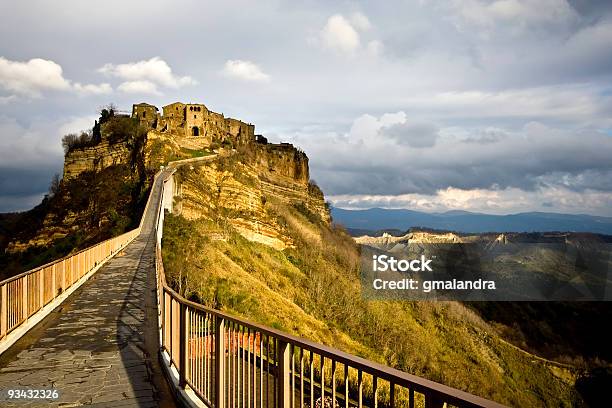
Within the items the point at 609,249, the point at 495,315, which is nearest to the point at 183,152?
the point at 495,315

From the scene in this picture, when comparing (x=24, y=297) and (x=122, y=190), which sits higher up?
(x=122, y=190)

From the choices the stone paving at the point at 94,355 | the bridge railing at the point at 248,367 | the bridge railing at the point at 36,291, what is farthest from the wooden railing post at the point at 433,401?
the bridge railing at the point at 36,291

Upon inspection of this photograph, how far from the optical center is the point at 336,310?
1711 inches

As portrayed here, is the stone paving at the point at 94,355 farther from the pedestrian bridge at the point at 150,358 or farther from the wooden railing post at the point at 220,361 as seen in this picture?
the wooden railing post at the point at 220,361

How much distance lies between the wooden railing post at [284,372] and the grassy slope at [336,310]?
16.1 m

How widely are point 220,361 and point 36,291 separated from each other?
7490mm

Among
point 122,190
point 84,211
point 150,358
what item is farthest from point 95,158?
point 150,358

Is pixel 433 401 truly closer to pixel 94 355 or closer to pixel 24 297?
pixel 94 355

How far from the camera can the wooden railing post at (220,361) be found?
4816 mm

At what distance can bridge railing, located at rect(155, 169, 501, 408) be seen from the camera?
2.22m

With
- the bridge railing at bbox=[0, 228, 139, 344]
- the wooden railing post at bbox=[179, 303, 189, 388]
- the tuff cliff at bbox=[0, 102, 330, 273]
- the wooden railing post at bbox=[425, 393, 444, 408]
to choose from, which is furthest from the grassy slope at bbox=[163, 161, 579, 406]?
the wooden railing post at bbox=[425, 393, 444, 408]

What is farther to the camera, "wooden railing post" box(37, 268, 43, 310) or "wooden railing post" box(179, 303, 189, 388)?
"wooden railing post" box(37, 268, 43, 310)

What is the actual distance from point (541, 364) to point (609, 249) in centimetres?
10322

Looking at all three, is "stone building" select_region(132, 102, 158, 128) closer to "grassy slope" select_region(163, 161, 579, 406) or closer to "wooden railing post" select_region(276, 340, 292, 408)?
"grassy slope" select_region(163, 161, 579, 406)
